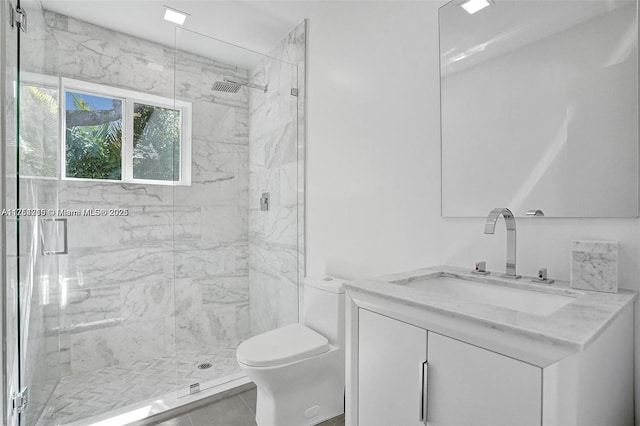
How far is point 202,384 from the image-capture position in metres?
2.16

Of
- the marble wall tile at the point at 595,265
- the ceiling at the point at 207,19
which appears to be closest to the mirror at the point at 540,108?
the marble wall tile at the point at 595,265

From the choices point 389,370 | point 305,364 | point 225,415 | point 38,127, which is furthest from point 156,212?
point 389,370

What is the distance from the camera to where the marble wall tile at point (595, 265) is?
1.00 metres

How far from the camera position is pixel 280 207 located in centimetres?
254

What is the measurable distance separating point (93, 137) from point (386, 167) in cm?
232

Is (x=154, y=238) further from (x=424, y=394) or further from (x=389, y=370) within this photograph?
(x=424, y=394)

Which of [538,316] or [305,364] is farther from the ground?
[538,316]

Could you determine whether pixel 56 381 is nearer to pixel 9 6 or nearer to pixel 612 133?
pixel 9 6

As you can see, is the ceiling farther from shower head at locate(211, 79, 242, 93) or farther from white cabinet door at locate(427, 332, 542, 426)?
white cabinet door at locate(427, 332, 542, 426)

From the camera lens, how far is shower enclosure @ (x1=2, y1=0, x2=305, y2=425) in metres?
2.15

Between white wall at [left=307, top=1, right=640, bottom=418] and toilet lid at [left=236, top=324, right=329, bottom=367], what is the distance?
0.46 metres

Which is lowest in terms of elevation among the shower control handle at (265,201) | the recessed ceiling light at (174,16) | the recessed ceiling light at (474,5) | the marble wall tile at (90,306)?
the marble wall tile at (90,306)

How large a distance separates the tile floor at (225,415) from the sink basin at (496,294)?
1.05m

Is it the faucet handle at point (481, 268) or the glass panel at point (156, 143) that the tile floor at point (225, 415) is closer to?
the faucet handle at point (481, 268)
